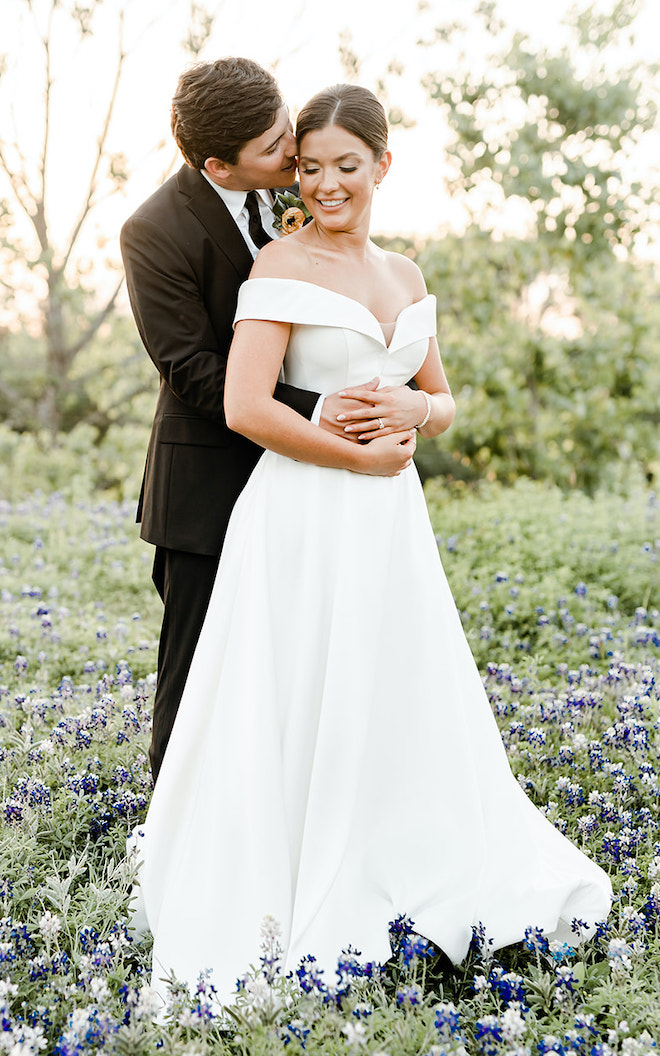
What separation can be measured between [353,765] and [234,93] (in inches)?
69.3

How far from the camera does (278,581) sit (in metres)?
2.51

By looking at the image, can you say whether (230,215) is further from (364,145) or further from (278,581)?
(278,581)

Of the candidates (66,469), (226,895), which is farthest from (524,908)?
(66,469)

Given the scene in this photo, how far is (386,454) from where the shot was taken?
249cm

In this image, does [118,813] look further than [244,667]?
Yes

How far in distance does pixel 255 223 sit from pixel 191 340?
0.42 metres

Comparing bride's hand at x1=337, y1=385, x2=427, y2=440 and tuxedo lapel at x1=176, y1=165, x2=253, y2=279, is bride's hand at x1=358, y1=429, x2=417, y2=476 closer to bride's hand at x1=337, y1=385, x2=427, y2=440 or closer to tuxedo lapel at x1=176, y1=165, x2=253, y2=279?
bride's hand at x1=337, y1=385, x2=427, y2=440

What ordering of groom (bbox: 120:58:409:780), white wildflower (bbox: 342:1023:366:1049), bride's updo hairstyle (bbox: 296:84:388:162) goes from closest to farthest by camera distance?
white wildflower (bbox: 342:1023:366:1049) < bride's updo hairstyle (bbox: 296:84:388:162) < groom (bbox: 120:58:409:780)

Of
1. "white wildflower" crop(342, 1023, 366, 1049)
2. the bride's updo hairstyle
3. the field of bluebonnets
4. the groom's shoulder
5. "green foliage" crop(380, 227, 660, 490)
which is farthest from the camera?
"green foliage" crop(380, 227, 660, 490)

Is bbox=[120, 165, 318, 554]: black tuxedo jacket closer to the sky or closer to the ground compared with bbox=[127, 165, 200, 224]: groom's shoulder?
closer to the ground

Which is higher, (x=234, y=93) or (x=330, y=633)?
(x=234, y=93)

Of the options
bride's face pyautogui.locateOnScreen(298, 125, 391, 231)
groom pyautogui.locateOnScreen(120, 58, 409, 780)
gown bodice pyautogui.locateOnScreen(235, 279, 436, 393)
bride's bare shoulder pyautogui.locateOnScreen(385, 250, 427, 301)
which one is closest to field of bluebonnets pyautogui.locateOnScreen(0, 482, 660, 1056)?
groom pyautogui.locateOnScreen(120, 58, 409, 780)

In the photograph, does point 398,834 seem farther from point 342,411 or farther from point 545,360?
point 545,360

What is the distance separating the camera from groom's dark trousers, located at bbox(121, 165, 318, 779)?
2527 mm
